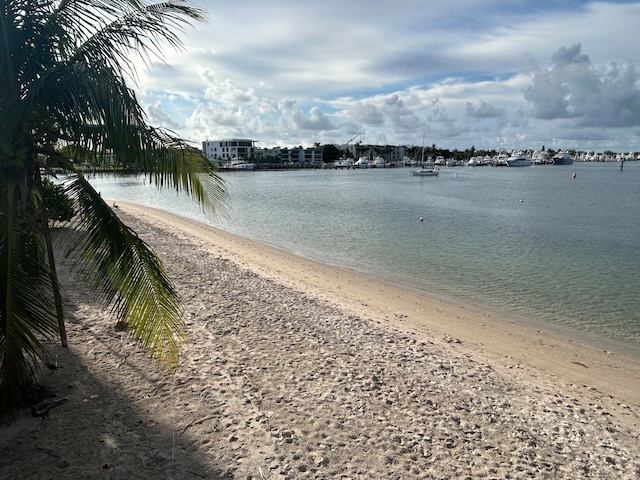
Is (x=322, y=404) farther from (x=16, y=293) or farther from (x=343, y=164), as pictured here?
(x=343, y=164)

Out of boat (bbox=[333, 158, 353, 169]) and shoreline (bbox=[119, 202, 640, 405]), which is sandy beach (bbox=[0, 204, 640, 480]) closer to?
shoreline (bbox=[119, 202, 640, 405])

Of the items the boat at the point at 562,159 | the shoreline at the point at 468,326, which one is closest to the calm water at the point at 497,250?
the shoreline at the point at 468,326

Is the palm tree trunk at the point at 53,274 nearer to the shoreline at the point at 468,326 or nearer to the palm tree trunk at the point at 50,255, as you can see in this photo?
the palm tree trunk at the point at 50,255

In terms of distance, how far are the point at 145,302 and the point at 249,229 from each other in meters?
22.2

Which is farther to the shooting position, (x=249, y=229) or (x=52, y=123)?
(x=249, y=229)

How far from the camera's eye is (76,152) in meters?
5.18

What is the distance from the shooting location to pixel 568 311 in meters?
11.7

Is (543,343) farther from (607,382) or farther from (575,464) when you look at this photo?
(575,464)

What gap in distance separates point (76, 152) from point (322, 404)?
4.29 m

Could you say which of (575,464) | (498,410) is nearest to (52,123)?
(498,410)

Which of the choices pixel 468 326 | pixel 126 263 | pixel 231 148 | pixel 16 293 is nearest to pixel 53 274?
pixel 126 263

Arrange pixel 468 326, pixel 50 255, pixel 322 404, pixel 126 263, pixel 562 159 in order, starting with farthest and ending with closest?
pixel 562 159 < pixel 468 326 < pixel 50 255 < pixel 322 404 < pixel 126 263

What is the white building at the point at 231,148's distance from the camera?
6526 inches

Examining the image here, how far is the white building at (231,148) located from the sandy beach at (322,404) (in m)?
163
